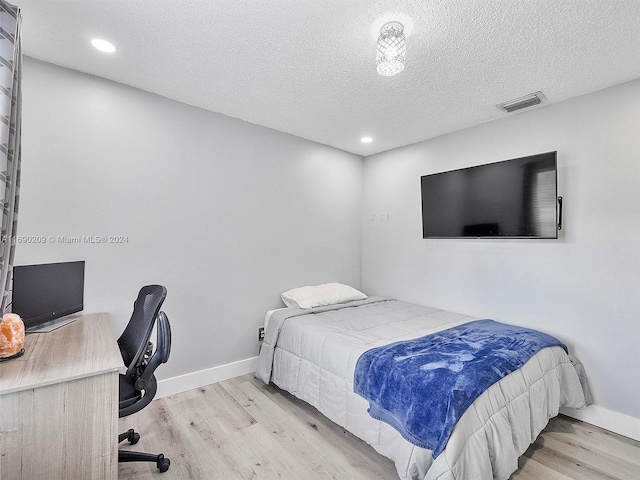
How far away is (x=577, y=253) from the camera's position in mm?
2463

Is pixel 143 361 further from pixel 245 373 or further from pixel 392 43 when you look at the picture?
pixel 392 43

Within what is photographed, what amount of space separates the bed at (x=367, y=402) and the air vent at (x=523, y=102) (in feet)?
6.16

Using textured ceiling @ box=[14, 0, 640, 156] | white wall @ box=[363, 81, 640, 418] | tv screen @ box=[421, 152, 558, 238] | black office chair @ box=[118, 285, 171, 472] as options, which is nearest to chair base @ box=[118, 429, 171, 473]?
black office chair @ box=[118, 285, 171, 472]

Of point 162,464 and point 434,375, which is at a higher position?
point 434,375

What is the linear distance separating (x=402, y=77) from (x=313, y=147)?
1.58 metres

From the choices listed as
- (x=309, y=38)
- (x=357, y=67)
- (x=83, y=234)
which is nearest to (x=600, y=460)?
(x=357, y=67)

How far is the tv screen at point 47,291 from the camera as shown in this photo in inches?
73.3

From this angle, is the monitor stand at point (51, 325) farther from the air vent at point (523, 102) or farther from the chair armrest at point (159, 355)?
the air vent at point (523, 102)

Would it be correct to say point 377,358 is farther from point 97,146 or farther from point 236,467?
point 97,146

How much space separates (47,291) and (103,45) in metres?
1.59

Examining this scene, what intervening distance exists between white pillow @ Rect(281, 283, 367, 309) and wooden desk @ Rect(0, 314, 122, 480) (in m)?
1.91

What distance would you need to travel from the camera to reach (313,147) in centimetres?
369

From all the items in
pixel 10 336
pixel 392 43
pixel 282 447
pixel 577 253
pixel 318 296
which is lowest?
pixel 282 447

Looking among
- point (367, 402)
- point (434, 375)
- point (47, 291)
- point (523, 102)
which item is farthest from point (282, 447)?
point (523, 102)
